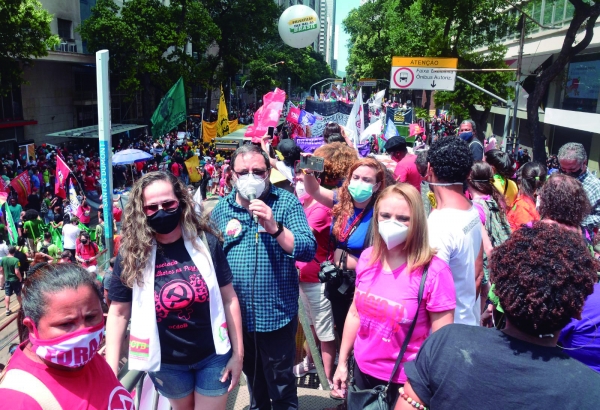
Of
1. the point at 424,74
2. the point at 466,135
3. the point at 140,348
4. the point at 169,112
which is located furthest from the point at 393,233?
the point at 424,74

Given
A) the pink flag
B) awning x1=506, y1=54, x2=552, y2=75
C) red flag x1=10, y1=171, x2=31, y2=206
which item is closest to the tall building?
awning x1=506, y1=54, x2=552, y2=75

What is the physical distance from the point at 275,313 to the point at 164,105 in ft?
25.1

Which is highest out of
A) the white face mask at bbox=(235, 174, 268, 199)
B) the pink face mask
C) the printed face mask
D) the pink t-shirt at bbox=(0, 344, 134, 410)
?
the white face mask at bbox=(235, 174, 268, 199)

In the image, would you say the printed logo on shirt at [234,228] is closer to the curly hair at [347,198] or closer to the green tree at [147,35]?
the curly hair at [347,198]

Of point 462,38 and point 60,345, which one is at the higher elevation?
point 462,38

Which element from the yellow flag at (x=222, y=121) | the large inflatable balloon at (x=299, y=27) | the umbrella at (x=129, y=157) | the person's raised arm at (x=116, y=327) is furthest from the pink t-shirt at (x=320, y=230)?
the yellow flag at (x=222, y=121)

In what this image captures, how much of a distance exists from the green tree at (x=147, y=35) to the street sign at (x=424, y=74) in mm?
15206

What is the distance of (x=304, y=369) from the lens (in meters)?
A: 3.95

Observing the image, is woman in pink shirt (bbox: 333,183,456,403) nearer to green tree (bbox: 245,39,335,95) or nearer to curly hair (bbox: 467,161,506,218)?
curly hair (bbox: 467,161,506,218)

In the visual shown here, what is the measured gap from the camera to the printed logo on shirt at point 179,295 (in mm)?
2377

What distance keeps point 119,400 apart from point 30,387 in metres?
0.34

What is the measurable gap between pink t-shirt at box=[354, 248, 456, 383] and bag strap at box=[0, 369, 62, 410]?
1358 mm

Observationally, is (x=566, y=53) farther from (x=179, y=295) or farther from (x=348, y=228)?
(x=179, y=295)

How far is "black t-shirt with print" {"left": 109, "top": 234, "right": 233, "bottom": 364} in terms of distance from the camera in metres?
2.39
